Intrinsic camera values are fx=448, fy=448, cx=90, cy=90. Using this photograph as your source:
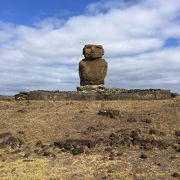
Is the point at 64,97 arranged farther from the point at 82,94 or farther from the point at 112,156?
the point at 112,156

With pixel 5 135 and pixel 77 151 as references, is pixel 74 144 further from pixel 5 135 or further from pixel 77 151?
pixel 5 135

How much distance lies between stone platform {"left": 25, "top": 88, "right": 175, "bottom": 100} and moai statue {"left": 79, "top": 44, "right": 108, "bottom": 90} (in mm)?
2942

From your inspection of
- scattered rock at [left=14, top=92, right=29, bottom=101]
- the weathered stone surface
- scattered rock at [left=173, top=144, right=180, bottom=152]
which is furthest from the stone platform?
scattered rock at [left=173, top=144, right=180, bottom=152]

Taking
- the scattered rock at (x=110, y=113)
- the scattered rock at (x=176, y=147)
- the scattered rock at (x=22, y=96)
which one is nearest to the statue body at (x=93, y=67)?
the scattered rock at (x=22, y=96)

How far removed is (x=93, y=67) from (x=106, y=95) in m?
4.39

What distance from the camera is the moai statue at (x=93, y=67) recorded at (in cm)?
2653

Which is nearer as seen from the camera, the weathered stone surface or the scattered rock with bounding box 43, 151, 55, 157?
the scattered rock with bounding box 43, 151, 55, 157

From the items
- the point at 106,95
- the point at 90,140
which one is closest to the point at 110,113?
the point at 90,140

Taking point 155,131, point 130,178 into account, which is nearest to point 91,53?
point 155,131

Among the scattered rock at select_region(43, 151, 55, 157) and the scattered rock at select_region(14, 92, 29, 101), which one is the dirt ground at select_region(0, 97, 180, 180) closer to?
the scattered rock at select_region(43, 151, 55, 157)

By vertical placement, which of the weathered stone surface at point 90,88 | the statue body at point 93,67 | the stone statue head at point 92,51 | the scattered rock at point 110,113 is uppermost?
the stone statue head at point 92,51

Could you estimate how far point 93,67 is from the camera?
26.7 m

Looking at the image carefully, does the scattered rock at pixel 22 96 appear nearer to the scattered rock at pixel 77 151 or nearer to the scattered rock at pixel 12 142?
the scattered rock at pixel 12 142

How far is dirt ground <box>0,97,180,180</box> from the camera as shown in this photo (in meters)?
11.5
